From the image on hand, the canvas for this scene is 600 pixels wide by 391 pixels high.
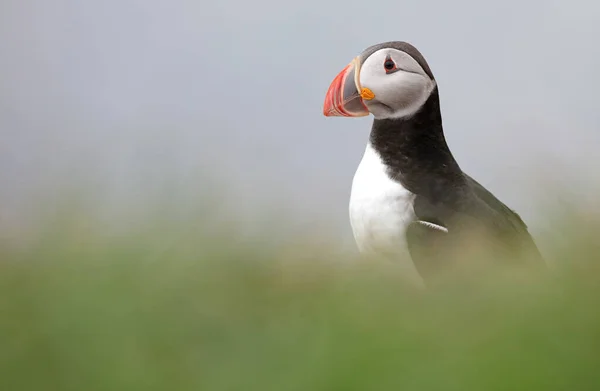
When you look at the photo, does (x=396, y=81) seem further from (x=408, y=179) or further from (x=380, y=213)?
(x=380, y=213)

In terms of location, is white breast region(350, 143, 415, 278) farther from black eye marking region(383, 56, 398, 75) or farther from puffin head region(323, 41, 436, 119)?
black eye marking region(383, 56, 398, 75)

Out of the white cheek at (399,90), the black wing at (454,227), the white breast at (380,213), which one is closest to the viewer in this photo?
the black wing at (454,227)

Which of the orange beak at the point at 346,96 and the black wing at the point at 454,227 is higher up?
the orange beak at the point at 346,96

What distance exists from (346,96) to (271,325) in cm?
244

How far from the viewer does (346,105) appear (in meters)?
3.54

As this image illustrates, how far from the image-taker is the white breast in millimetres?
3051

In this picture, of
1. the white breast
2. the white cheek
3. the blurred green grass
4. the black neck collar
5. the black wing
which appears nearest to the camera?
the blurred green grass

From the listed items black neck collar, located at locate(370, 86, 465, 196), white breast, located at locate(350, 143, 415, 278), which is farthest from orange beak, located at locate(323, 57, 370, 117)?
white breast, located at locate(350, 143, 415, 278)

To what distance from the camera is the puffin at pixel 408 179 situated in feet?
9.74

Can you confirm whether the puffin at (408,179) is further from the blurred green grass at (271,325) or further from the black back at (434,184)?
the blurred green grass at (271,325)

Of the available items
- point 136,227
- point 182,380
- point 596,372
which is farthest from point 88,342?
point 596,372

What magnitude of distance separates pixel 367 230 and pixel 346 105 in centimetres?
66

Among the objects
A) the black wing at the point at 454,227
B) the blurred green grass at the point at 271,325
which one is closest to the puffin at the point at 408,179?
the black wing at the point at 454,227

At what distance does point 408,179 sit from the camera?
317 cm
